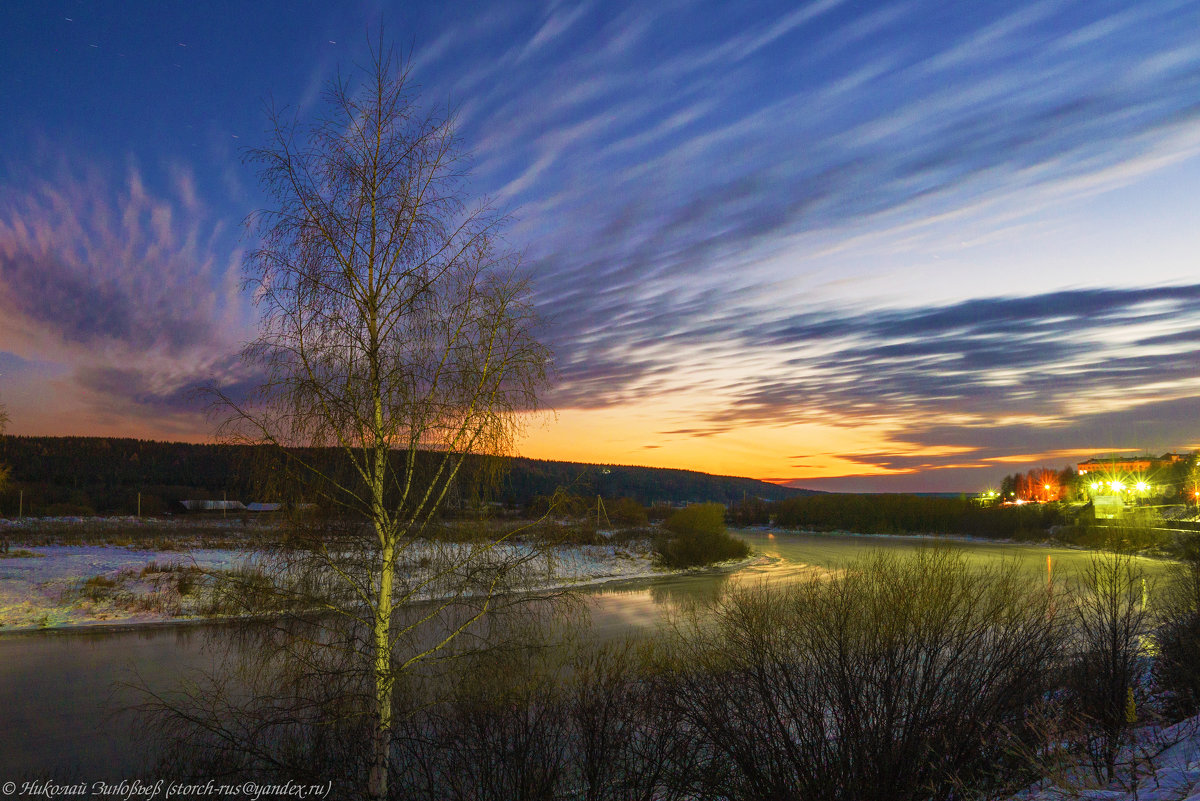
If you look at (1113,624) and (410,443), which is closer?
(410,443)

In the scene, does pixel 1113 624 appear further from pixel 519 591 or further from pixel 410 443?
pixel 410 443

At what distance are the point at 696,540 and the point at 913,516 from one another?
3255 inches

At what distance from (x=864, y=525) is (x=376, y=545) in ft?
423

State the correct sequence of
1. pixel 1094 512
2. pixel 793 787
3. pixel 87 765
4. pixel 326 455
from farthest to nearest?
1. pixel 1094 512
2. pixel 87 765
3. pixel 793 787
4. pixel 326 455

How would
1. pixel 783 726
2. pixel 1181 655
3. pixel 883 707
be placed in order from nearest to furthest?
pixel 883 707 → pixel 783 726 → pixel 1181 655

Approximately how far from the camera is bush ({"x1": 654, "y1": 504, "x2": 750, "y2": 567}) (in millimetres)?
53438

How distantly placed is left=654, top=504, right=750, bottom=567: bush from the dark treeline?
55913 millimetres

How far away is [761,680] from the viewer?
9.20m

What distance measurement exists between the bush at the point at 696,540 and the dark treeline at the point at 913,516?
5591 cm

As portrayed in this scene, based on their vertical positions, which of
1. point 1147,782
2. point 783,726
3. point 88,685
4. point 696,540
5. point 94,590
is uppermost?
point 94,590

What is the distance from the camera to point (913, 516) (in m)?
122

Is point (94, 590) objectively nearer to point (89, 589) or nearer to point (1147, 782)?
point (89, 589)

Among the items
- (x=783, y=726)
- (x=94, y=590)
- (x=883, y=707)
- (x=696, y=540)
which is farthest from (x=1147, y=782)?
(x=696, y=540)

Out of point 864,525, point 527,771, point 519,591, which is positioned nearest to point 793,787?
point 527,771
